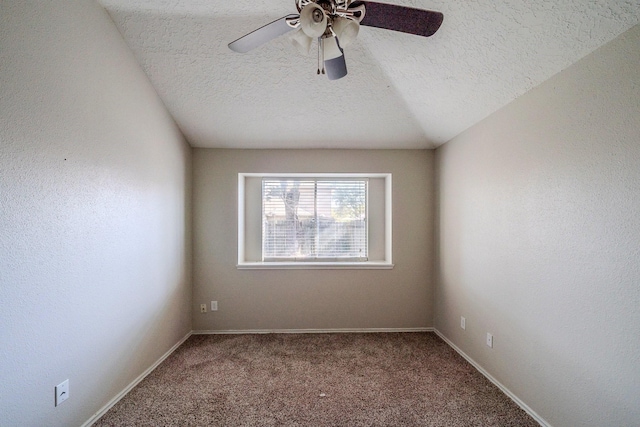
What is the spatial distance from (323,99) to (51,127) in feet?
6.10

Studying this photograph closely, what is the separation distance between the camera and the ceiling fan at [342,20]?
1.20 m

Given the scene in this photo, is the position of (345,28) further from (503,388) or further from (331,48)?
(503,388)

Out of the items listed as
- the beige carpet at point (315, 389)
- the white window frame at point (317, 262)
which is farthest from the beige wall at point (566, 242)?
the white window frame at point (317, 262)

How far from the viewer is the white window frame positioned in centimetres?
311

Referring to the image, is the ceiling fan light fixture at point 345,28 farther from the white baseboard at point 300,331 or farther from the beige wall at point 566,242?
the white baseboard at point 300,331

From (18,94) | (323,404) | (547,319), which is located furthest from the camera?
(323,404)

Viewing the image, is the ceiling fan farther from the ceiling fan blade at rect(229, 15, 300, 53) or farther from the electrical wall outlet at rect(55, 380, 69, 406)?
the electrical wall outlet at rect(55, 380, 69, 406)

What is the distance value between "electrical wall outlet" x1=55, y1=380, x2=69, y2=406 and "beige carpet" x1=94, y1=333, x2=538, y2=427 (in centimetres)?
36

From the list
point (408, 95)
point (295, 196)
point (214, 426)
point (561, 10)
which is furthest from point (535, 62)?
point (214, 426)

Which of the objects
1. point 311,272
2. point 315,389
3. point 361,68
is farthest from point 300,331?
point 361,68

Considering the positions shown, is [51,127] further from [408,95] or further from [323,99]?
[408,95]

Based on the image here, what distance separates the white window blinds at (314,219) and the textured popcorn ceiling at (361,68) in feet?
1.90

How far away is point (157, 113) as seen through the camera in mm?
2393

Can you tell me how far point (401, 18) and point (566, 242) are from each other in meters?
1.51
